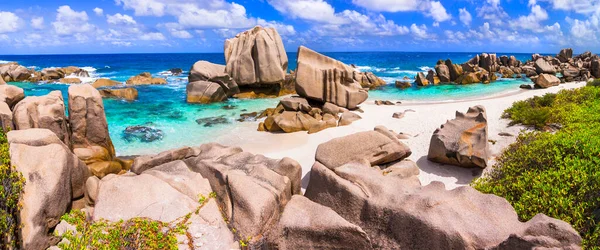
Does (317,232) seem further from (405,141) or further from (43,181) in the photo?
(405,141)

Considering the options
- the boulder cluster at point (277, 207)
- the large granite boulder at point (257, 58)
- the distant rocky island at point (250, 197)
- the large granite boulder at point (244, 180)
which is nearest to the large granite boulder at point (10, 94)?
the distant rocky island at point (250, 197)

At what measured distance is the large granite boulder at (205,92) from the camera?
106ft

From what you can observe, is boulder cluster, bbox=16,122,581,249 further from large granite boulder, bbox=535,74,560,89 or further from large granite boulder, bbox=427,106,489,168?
large granite boulder, bbox=535,74,560,89

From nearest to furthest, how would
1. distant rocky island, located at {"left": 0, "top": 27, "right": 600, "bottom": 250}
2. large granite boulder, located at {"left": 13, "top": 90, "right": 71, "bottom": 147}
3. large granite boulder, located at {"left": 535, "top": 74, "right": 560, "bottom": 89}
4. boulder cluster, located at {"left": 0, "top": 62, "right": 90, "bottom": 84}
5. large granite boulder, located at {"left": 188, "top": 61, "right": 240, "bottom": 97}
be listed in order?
distant rocky island, located at {"left": 0, "top": 27, "right": 600, "bottom": 250} < large granite boulder, located at {"left": 13, "top": 90, "right": 71, "bottom": 147} < large granite boulder, located at {"left": 188, "top": 61, "right": 240, "bottom": 97} < large granite boulder, located at {"left": 535, "top": 74, "right": 560, "bottom": 89} < boulder cluster, located at {"left": 0, "top": 62, "right": 90, "bottom": 84}

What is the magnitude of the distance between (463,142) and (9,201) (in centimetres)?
1281

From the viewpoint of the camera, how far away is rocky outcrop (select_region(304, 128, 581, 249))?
6.51m

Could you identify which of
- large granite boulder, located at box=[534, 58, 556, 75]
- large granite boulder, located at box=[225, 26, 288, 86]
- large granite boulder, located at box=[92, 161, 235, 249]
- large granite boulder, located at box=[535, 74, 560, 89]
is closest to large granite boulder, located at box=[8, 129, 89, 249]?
large granite boulder, located at box=[92, 161, 235, 249]

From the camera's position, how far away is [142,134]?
21.9 meters

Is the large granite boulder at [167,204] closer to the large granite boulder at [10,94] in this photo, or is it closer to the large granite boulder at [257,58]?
the large granite boulder at [10,94]

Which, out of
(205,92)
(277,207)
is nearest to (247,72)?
(205,92)

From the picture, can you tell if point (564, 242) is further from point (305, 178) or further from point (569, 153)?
point (305, 178)

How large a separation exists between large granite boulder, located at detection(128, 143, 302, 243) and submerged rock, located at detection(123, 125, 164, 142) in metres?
10.2

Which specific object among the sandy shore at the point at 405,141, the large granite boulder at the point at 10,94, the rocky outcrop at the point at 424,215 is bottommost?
the sandy shore at the point at 405,141

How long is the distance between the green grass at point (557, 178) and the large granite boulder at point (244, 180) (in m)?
5.63
